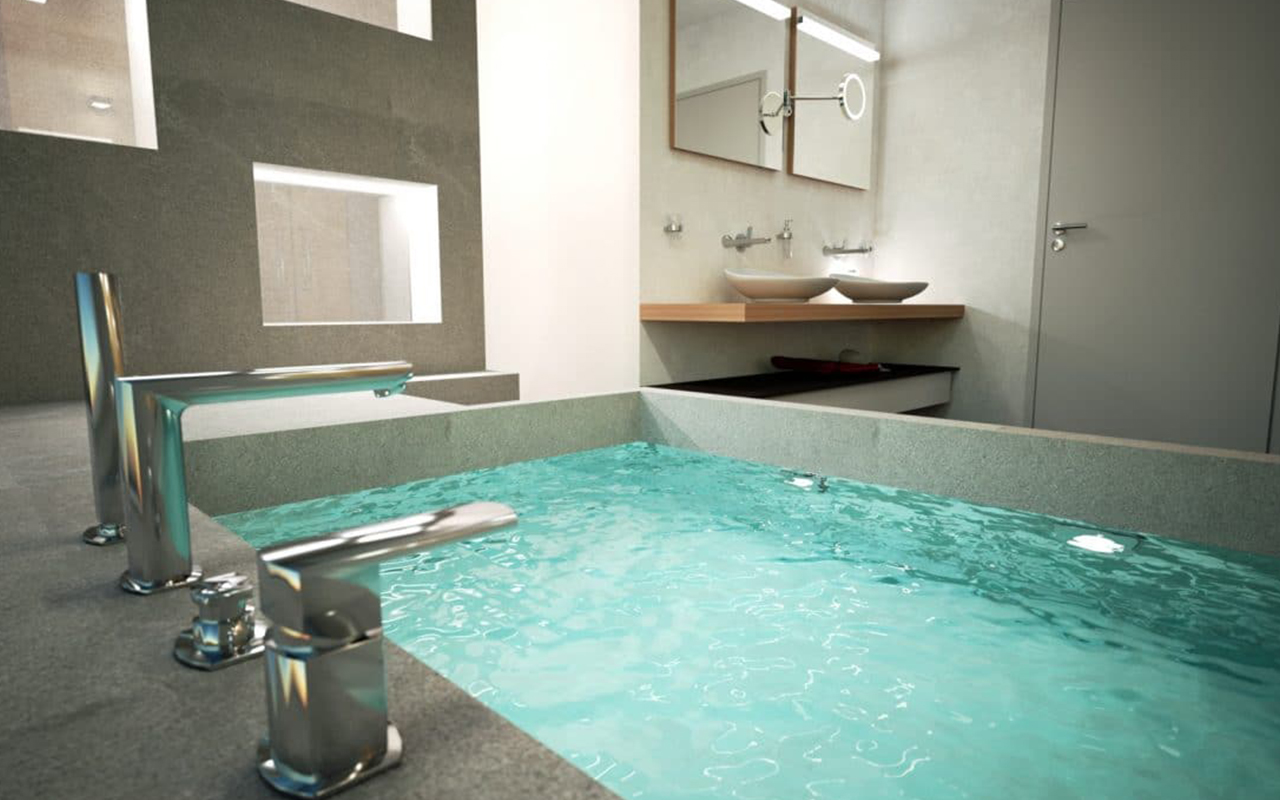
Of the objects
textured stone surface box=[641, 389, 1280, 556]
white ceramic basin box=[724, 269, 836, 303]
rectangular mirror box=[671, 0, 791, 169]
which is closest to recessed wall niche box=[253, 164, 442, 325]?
rectangular mirror box=[671, 0, 791, 169]

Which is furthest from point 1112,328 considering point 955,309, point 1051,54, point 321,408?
point 321,408

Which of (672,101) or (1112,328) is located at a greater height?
(672,101)

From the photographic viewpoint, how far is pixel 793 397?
2.92 metres

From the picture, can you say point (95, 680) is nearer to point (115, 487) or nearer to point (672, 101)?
point (115, 487)

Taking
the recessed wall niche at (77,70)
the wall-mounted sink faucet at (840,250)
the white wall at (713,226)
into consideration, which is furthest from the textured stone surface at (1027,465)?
the recessed wall niche at (77,70)

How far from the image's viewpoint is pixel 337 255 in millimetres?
3672

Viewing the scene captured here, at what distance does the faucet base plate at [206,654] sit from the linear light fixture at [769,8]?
348 centimetres

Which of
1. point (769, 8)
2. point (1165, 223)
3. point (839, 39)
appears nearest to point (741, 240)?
point (769, 8)

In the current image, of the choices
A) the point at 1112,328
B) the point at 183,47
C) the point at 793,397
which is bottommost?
the point at 793,397

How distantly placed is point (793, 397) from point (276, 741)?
2652mm

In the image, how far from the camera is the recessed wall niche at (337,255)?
11.4 feet

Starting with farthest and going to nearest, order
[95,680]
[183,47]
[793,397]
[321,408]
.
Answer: [793,397]
[183,47]
[321,408]
[95,680]

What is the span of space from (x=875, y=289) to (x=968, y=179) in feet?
3.13

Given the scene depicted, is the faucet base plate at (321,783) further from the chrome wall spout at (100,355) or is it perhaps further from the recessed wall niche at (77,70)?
the recessed wall niche at (77,70)
